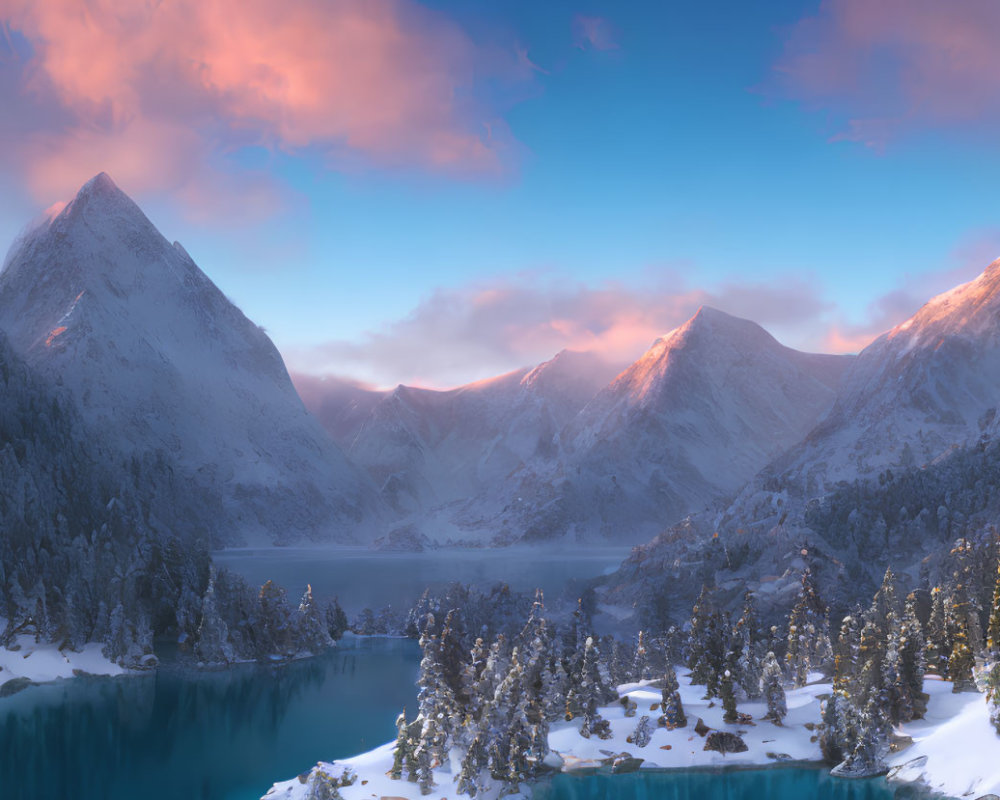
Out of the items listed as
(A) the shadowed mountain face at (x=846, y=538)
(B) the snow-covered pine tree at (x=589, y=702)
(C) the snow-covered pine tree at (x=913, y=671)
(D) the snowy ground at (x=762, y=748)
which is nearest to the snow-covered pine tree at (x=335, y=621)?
(A) the shadowed mountain face at (x=846, y=538)

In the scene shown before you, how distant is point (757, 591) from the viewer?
116688mm

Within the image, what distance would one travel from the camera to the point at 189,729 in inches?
3036

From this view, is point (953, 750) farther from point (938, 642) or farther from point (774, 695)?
point (938, 642)

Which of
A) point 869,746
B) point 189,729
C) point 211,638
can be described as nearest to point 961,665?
point 869,746

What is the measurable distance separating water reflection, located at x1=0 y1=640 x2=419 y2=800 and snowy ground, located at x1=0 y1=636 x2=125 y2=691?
2.25 metres

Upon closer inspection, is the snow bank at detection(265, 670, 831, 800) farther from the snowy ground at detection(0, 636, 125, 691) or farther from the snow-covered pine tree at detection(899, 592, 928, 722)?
the snowy ground at detection(0, 636, 125, 691)

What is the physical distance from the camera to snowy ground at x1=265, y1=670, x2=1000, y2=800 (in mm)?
53219

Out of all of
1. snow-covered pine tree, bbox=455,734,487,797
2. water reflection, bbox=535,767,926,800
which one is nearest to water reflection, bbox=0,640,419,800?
snow-covered pine tree, bbox=455,734,487,797

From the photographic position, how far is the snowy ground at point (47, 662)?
88188mm

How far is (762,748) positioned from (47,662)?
264 feet

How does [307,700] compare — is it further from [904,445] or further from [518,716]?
[904,445]

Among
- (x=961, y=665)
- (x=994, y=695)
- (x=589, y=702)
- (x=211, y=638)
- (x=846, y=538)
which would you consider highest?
(x=846, y=538)

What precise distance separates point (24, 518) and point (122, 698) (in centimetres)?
3788

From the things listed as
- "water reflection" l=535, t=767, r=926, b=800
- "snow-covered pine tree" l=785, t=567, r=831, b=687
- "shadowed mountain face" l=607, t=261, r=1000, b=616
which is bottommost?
"water reflection" l=535, t=767, r=926, b=800
